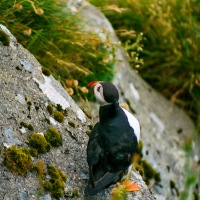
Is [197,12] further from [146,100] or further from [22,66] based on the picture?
[22,66]

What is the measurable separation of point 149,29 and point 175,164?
1552 mm

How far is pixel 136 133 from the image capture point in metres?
3.32

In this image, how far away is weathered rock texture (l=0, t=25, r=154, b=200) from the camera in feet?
10.4

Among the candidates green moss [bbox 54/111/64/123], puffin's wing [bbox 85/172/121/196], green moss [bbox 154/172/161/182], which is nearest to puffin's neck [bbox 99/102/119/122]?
puffin's wing [bbox 85/172/121/196]

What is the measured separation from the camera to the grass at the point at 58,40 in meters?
→ 4.26

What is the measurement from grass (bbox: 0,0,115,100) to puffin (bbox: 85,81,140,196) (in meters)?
1.07

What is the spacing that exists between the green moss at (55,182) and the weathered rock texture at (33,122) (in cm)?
4

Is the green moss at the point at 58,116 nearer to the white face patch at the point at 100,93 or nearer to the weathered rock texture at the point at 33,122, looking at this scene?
the weathered rock texture at the point at 33,122

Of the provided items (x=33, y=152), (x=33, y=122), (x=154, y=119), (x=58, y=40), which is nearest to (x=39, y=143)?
(x=33, y=152)

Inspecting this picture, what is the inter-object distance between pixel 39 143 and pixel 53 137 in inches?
4.9

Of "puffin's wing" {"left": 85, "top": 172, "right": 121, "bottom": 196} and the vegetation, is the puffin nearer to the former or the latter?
"puffin's wing" {"left": 85, "top": 172, "right": 121, "bottom": 196}

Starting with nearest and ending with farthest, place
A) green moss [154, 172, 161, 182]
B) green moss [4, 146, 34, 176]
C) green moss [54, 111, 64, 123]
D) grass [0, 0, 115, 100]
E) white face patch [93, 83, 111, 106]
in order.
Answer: green moss [4, 146, 34, 176] < white face patch [93, 83, 111, 106] < green moss [54, 111, 64, 123] < grass [0, 0, 115, 100] < green moss [154, 172, 161, 182]

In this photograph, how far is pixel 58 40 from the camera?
4.55m

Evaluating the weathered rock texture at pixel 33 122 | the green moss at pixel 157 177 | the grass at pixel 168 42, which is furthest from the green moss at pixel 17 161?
the grass at pixel 168 42
